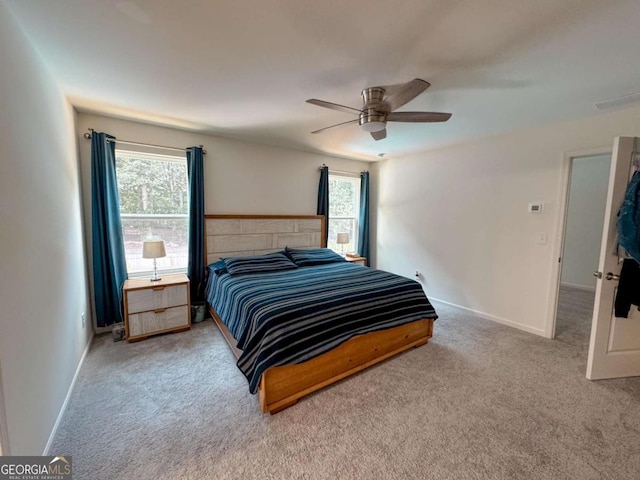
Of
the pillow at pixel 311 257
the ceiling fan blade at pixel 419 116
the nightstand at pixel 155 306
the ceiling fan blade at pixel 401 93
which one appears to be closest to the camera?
the ceiling fan blade at pixel 401 93

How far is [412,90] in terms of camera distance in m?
1.83

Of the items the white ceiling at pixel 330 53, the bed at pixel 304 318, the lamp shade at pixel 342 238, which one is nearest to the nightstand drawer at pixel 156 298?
the bed at pixel 304 318

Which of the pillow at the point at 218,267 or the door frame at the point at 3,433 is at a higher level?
the pillow at the point at 218,267

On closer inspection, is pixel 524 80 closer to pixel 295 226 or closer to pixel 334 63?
pixel 334 63

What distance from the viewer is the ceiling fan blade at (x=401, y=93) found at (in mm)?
1730

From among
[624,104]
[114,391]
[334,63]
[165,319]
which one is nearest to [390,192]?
[624,104]

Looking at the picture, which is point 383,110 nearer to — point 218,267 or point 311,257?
point 311,257

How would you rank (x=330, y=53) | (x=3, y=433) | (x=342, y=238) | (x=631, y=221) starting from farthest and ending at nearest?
(x=342, y=238) < (x=631, y=221) < (x=330, y=53) < (x=3, y=433)

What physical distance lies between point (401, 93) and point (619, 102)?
7.25ft

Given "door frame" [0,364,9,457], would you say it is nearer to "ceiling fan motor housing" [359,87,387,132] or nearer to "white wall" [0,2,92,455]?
"white wall" [0,2,92,455]

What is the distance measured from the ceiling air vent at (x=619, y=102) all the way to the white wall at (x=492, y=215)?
21 centimetres

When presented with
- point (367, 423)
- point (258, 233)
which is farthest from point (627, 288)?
point (258, 233)

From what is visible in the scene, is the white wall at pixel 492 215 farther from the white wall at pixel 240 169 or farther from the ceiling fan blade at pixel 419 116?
the ceiling fan blade at pixel 419 116

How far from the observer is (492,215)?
11.8 feet
